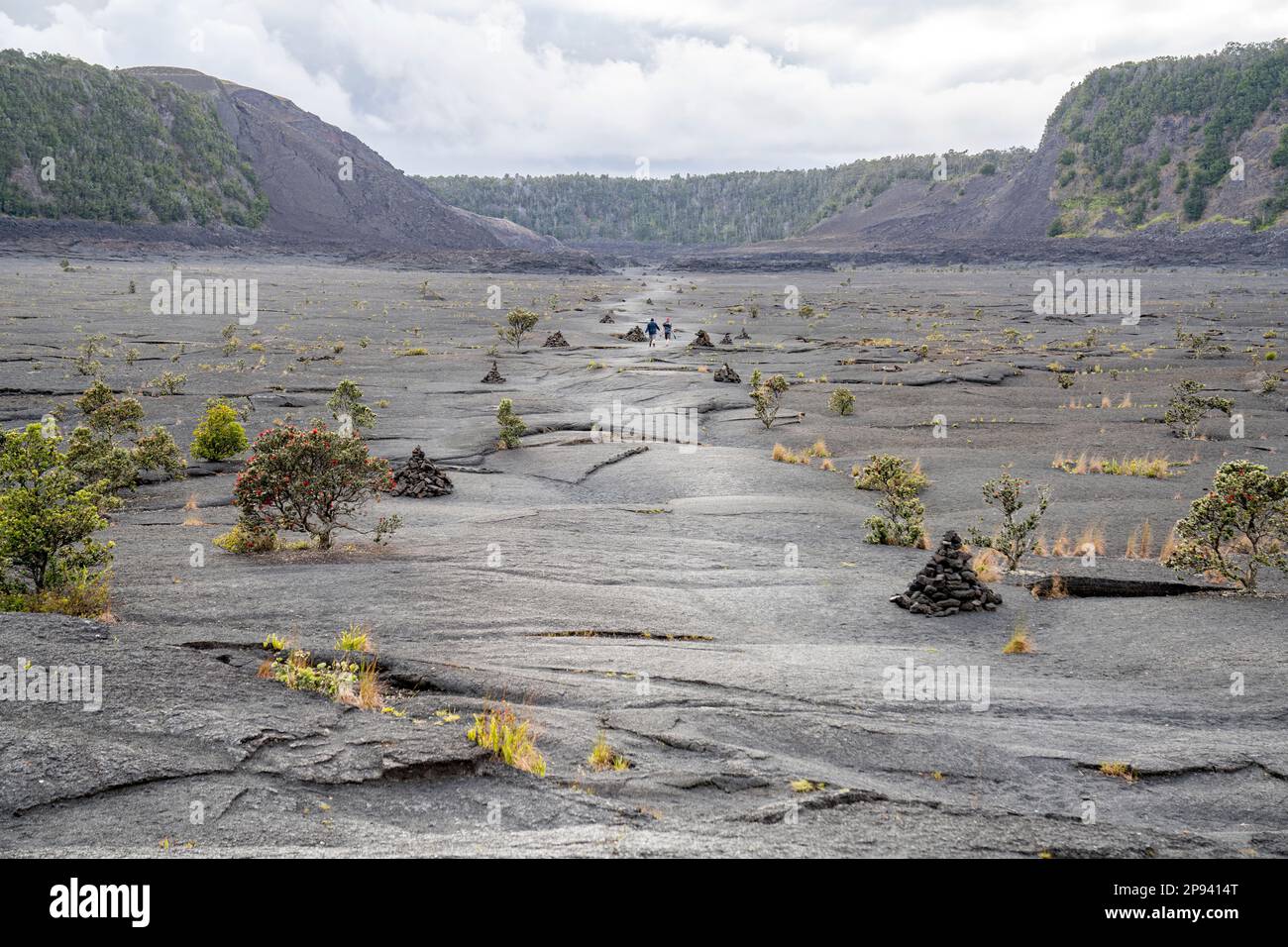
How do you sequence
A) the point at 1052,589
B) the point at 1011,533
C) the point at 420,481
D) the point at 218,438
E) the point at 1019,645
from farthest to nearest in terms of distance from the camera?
the point at 218,438
the point at 420,481
the point at 1011,533
the point at 1052,589
the point at 1019,645

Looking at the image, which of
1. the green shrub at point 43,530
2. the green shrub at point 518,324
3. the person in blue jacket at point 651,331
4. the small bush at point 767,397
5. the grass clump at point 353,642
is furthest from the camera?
the green shrub at point 518,324

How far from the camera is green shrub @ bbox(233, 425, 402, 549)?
12.9 m

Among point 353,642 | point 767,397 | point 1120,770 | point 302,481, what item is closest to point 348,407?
point 767,397

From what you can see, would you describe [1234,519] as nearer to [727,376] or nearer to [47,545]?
[47,545]

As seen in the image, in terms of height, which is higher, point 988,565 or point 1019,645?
point 988,565

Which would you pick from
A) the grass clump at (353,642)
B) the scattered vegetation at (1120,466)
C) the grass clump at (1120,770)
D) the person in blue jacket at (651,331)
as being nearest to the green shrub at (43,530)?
the grass clump at (353,642)

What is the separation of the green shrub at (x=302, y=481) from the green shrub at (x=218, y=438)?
907 centimetres

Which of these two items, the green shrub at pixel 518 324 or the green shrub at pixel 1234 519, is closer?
A: the green shrub at pixel 1234 519

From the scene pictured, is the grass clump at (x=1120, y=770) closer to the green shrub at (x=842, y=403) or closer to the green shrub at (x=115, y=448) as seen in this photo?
the green shrub at (x=115, y=448)

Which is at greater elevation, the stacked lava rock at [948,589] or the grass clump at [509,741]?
the stacked lava rock at [948,589]

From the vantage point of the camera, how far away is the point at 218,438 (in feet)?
70.5

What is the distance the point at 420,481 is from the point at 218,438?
258 inches

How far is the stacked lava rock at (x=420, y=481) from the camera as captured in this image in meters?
18.5
